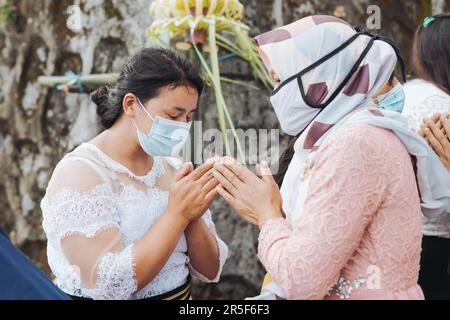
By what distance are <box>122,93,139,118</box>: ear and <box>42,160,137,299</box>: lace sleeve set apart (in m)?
0.29

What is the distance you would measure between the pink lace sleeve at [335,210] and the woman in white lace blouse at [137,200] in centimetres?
50

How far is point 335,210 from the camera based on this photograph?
→ 1403 mm

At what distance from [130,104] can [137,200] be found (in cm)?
34

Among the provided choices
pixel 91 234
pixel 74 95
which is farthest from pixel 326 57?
pixel 74 95

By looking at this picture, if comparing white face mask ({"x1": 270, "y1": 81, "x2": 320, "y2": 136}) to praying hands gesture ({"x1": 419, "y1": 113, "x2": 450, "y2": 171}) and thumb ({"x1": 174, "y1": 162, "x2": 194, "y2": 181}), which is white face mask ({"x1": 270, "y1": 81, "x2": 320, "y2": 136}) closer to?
thumb ({"x1": 174, "y1": 162, "x2": 194, "y2": 181})

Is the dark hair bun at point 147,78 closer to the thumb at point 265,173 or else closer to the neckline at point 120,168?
the neckline at point 120,168

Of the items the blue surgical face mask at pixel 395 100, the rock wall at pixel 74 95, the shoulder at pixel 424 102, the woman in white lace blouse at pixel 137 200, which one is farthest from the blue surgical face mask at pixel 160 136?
the rock wall at pixel 74 95

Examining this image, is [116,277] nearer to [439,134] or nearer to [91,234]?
[91,234]

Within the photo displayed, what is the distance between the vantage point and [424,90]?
2205 millimetres

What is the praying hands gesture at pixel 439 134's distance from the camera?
1977mm

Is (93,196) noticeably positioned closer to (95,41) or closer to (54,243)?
(54,243)

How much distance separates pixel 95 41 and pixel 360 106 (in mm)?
2859

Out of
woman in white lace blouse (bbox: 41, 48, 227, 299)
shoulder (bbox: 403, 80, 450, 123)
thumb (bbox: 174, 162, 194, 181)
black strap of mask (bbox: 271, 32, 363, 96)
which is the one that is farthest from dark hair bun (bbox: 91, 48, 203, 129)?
shoulder (bbox: 403, 80, 450, 123)
